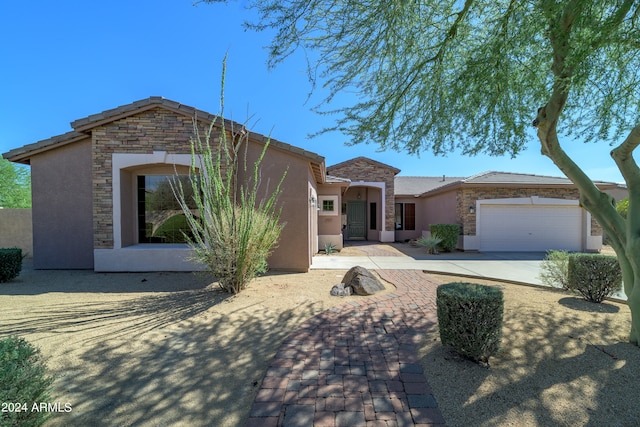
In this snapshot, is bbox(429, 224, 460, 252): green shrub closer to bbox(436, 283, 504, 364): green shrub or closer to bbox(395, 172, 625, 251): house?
bbox(395, 172, 625, 251): house

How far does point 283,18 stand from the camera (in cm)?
498

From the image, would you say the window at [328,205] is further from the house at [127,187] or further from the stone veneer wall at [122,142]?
the stone veneer wall at [122,142]

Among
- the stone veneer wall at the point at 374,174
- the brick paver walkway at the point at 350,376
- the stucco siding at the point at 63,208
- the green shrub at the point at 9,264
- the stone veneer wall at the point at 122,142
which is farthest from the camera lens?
the stone veneer wall at the point at 374,174

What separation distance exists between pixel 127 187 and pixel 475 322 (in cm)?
924

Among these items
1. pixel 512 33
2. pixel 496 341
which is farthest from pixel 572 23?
pixel 496 341

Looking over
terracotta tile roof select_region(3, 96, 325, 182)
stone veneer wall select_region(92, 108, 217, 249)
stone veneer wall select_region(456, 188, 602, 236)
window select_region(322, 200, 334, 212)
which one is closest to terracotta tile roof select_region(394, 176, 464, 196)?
stone veneer wall select_region(456, 188, 602, 236)

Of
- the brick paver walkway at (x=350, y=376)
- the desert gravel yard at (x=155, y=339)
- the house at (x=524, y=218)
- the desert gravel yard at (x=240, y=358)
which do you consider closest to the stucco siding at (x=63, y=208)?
the desert gravel yard at (x=155, y=339)

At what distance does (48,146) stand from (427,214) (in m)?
17.8

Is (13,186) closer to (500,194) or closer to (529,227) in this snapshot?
(500,194)

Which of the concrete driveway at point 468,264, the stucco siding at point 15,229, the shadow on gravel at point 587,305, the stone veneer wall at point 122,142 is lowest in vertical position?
the concrete driveway at point 468,264

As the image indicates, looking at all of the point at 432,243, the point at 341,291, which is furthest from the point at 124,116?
the point at 432,243

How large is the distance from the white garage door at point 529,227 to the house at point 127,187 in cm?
965

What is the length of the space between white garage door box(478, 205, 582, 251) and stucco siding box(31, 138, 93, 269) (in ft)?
50.8

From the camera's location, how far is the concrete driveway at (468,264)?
8.07m
